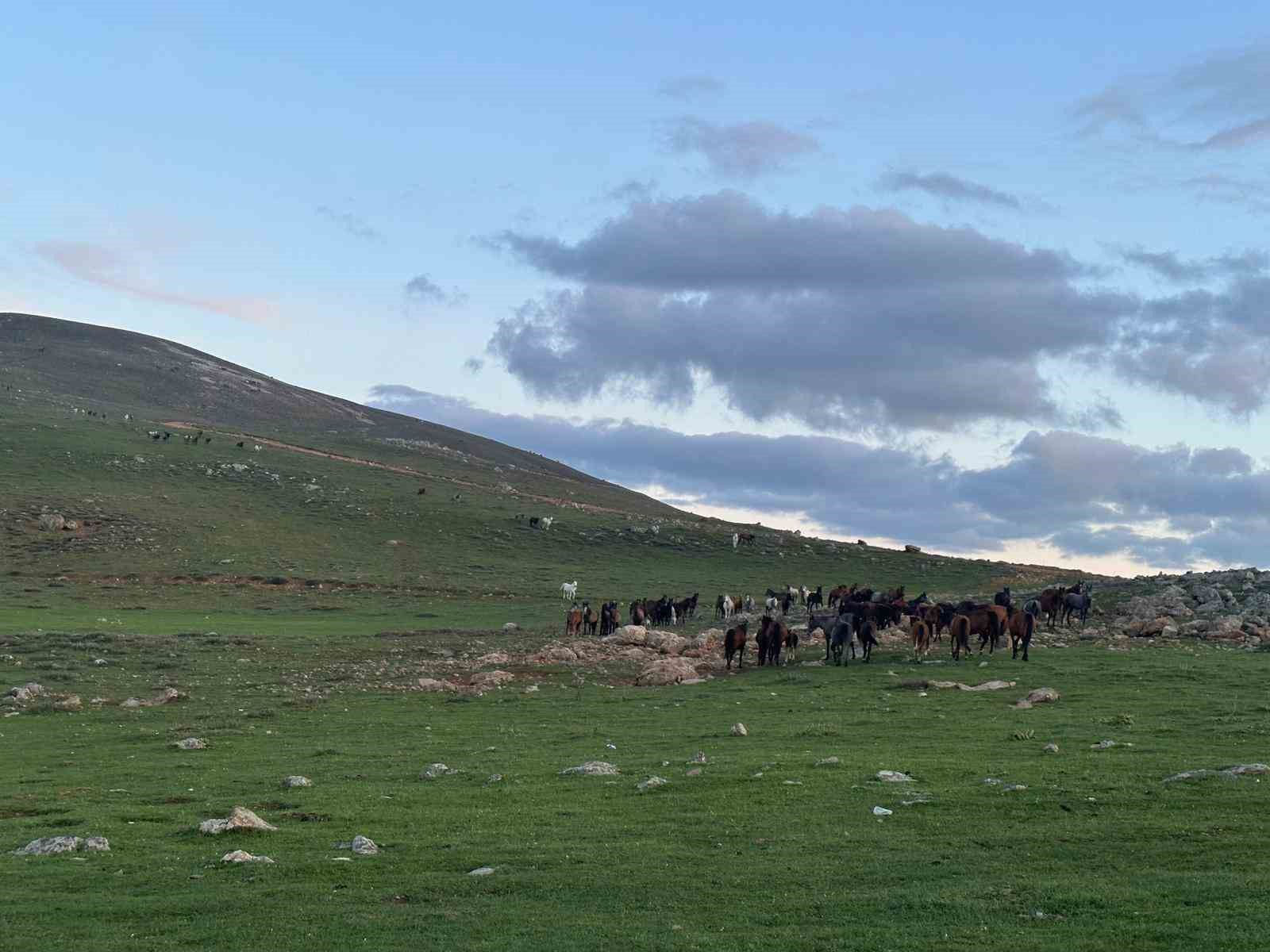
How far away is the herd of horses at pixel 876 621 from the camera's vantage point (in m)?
34.8

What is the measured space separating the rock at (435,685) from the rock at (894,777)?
662 inches

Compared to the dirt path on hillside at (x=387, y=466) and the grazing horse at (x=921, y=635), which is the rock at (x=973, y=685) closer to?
the grazing horse at (x=921, y=635)

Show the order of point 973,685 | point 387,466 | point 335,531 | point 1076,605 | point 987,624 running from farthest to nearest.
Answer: point 387,466 → point 335,531 → point 1076,605 → point 987,624 → point 973,685

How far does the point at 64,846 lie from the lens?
15578 mm

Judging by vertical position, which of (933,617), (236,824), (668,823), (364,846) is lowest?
(236,824)

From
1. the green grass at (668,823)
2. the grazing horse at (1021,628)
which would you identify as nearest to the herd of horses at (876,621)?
the grazing horse at (1021,628)

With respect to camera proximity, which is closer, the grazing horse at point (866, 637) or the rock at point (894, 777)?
the rock at point (894, 777)

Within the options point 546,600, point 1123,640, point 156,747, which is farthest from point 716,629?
point 156,747

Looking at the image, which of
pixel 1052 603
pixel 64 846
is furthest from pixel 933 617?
pixel 64 846

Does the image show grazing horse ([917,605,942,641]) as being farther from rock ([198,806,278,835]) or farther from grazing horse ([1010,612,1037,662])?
rock ([198,806,278,835])

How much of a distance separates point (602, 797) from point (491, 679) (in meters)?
16.2

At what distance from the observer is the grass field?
11969 mm

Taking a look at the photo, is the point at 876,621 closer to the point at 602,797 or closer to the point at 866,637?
the point at 866,637

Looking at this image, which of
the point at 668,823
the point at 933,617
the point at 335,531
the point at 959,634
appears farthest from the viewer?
the point at 335,531
